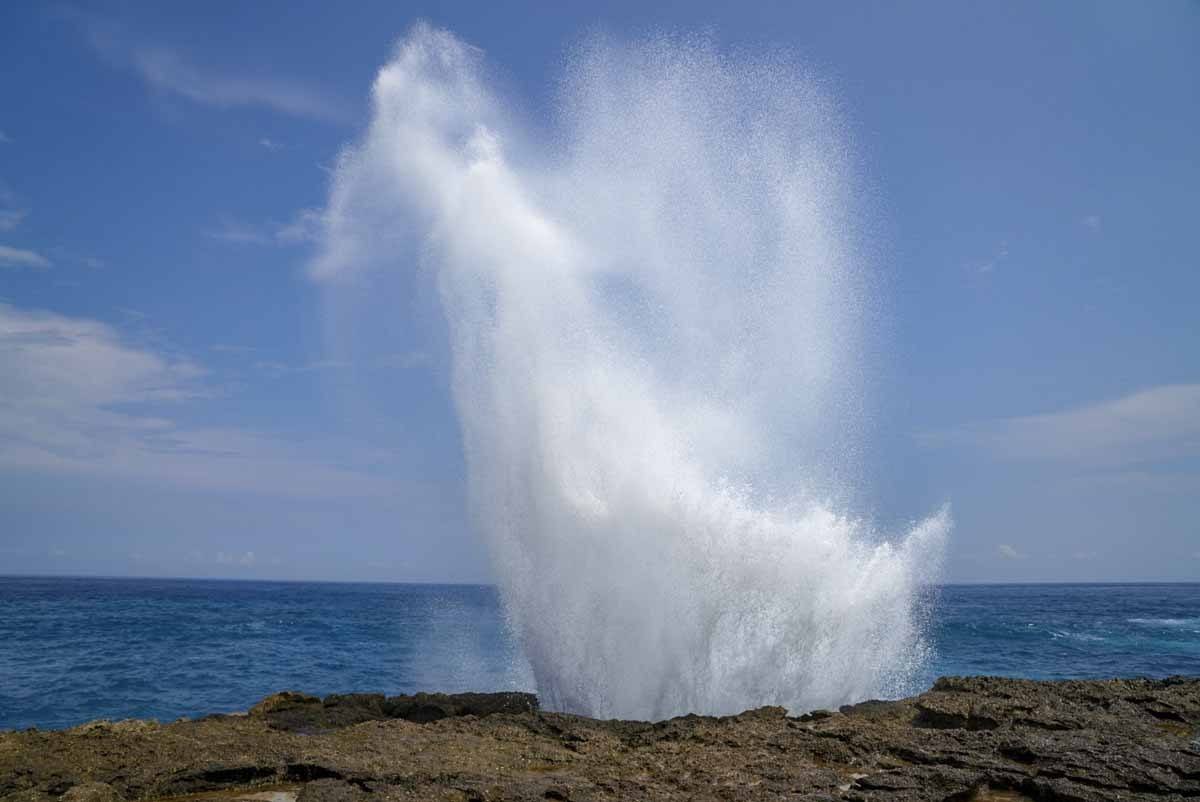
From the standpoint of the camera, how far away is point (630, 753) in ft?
27.2

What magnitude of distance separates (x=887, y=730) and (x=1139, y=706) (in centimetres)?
407

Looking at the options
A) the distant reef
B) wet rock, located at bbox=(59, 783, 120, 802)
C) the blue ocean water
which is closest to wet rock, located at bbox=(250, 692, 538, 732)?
the distant reef

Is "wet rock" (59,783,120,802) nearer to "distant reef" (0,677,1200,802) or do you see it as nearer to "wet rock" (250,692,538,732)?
"distant reef" (0,677,1200,802)

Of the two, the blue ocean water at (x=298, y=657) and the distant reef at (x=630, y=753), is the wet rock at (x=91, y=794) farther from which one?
the blue ocean water at (x=298, y=657)

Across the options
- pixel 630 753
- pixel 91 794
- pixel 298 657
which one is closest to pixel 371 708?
pixel 630 753

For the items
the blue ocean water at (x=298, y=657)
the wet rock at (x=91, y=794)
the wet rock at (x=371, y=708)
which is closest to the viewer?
the wet rock at (x=91, y=794)

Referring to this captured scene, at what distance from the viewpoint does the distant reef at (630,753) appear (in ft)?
21.7

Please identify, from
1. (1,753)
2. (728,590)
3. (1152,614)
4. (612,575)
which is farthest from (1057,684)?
(1152,614)

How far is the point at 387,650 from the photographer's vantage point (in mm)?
28672

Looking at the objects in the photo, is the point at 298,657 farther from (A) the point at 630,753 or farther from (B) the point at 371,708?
(A) the point at 630,753

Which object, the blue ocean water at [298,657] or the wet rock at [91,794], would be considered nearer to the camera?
the wet rock at [91,794]

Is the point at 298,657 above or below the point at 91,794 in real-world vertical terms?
below

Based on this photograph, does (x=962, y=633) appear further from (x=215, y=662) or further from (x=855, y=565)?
(x=215, y=662)

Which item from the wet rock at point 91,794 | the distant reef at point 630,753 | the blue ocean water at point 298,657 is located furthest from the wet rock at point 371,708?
the blue ocean water at point 298,657
